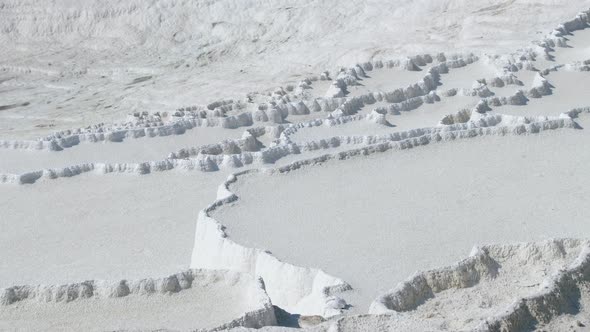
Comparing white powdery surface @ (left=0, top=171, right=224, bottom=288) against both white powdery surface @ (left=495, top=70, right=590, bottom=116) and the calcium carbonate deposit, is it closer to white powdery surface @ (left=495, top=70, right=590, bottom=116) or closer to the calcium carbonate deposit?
the calcium carbonate deposit

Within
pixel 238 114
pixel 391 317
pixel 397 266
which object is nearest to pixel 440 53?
pixel 238 114

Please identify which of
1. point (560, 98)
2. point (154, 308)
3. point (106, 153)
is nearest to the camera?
point (154, 308)

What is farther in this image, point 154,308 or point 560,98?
point 560,98

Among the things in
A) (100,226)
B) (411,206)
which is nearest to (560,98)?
(411,206)

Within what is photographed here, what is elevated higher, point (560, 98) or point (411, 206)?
point (411, 206)

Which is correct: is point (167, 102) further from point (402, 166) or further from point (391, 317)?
point (391, 317)

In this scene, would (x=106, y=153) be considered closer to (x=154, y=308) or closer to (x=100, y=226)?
(x=100, y=226)

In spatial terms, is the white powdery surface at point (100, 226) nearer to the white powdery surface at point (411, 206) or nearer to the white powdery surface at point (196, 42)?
the white powdery surface at point (411, 206)
